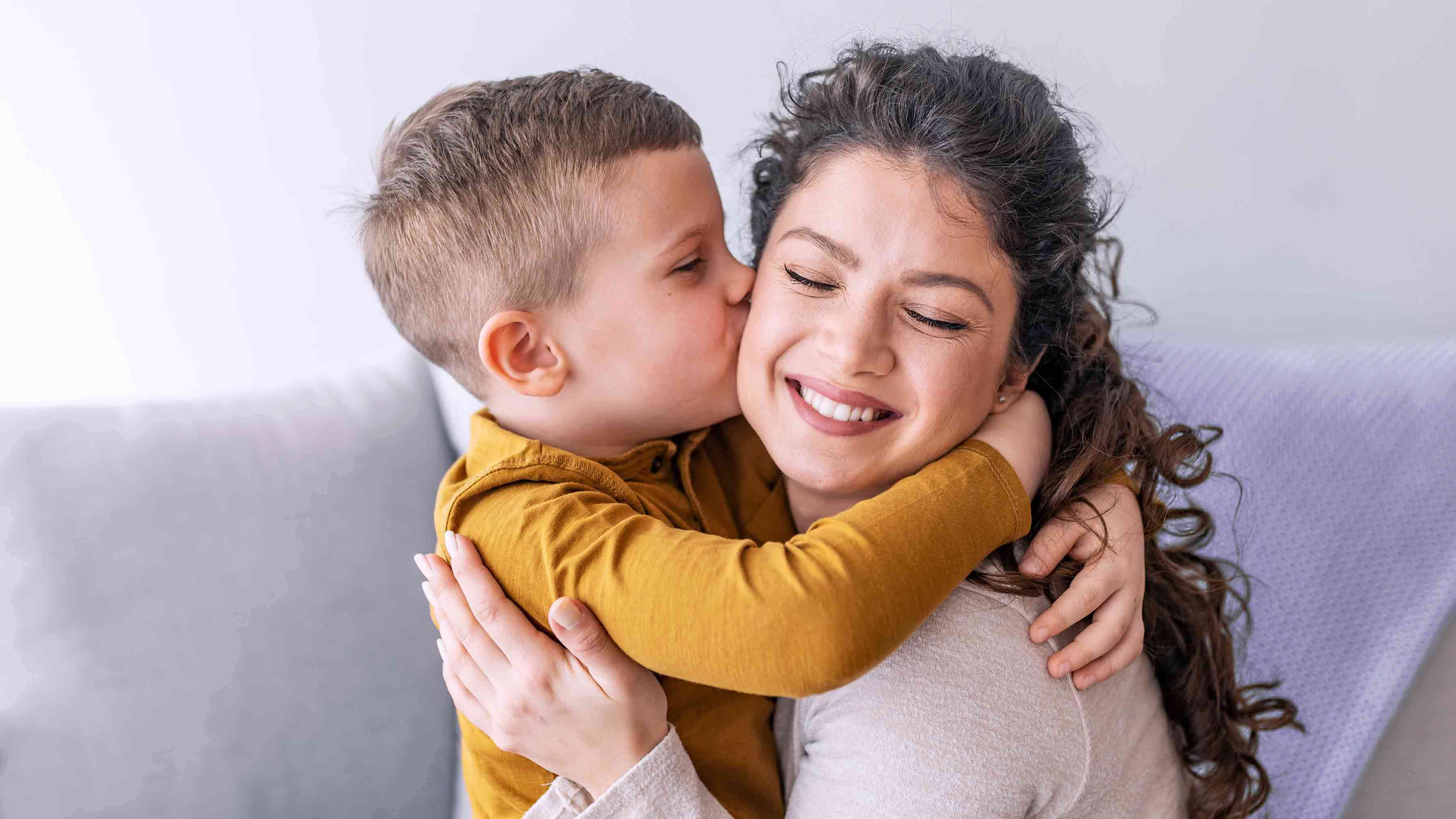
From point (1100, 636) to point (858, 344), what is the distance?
0.45 m

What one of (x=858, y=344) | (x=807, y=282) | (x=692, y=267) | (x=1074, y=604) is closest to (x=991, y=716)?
(x=1074, y=604)

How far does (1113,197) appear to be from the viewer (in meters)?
1.94

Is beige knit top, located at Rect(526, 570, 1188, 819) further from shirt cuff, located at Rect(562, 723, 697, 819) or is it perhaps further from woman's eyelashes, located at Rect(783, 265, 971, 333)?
woman's eyelashes, located at Rect(783, 265, 971, 333)

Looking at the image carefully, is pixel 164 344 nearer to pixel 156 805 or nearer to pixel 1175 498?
pixel 156 805

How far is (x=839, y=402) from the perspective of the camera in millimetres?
1175

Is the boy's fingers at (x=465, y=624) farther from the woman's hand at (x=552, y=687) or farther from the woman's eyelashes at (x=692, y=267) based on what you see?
the woman's eyelashes at (x=692, y=267)

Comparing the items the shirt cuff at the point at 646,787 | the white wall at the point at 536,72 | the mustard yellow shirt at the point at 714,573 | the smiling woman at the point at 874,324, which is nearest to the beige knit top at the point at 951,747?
the shirt cuff at the point at 646,787

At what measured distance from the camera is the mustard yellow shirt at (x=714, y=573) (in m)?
0.94

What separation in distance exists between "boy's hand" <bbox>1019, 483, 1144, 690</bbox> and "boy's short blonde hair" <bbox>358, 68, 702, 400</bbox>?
68 centimetres

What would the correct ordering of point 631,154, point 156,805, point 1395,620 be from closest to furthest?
1. point 631,154
2. point 156,805
3. point 1395,620

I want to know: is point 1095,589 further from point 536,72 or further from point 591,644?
point 536,72

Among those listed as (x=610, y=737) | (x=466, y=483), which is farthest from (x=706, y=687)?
(x=466, y=483)

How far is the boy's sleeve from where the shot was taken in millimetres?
936

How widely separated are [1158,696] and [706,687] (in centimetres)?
68
